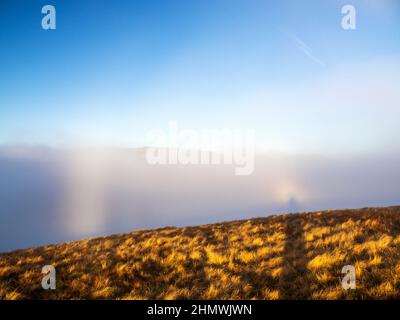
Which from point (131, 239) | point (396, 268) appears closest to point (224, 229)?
point (131, 239)

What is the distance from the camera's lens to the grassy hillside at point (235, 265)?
618cm

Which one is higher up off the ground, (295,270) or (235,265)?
(295,270)

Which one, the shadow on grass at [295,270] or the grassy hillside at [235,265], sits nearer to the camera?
the shadow on grass at [295,270]

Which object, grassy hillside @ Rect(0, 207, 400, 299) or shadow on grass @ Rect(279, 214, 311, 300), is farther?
grassy hillside @ Rect(0, 207, 400, 299)

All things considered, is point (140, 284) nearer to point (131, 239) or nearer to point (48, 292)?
point (48, 292)

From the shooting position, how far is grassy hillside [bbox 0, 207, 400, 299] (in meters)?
6.18

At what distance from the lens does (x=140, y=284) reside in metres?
7.11

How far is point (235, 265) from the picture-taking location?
27.0 feet
